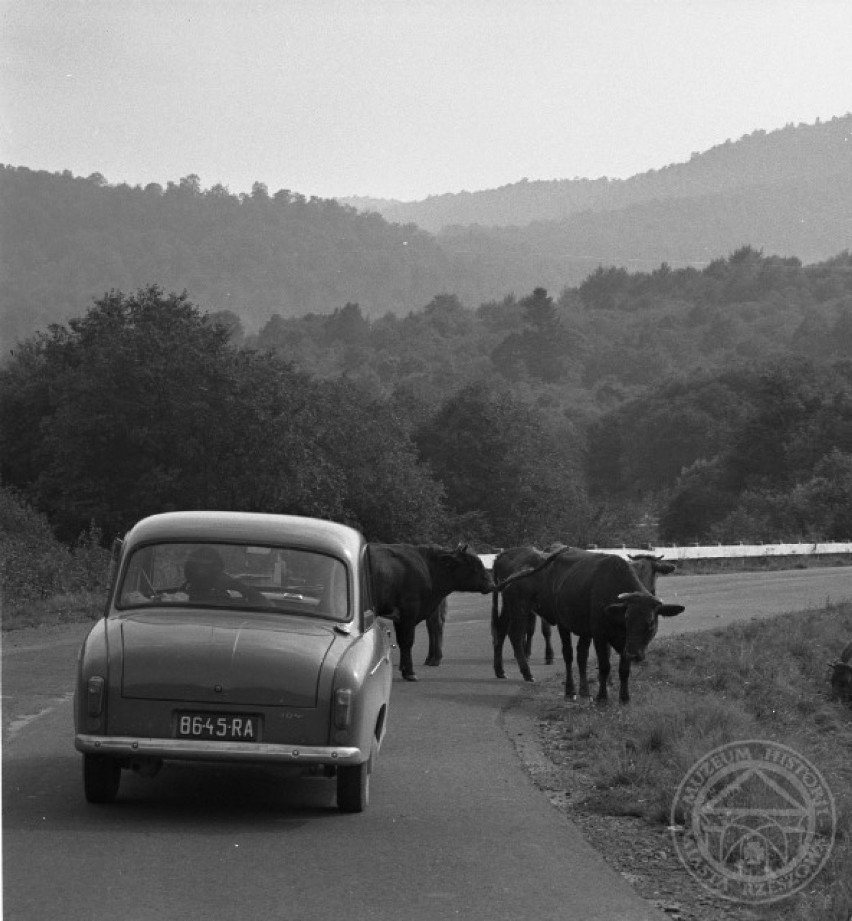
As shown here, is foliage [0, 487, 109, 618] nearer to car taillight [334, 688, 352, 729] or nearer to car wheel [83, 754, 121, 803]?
car wheel [83, 754, 121, 803]

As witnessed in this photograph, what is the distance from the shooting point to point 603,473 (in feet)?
497

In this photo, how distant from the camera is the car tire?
32.7 feet

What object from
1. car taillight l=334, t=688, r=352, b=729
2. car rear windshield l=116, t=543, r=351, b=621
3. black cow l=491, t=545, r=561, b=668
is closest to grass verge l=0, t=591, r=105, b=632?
black cow l=491, t=545, r=561, b=668

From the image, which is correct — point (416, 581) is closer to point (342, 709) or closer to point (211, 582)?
point (211, 582)

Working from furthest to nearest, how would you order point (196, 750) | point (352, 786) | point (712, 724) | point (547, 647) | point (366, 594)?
point (547, 647) → point (712, 724) → point (366, 594) → point (352, 786) → point (196, 750)

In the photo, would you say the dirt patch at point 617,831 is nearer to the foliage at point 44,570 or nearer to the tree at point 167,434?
the foliage at point 44,570

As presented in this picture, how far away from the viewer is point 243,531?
10.9m

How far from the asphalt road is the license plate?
46 centimetres

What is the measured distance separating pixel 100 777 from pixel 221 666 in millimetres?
939

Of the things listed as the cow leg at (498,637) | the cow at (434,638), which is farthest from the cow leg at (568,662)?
the cow at (434,638)

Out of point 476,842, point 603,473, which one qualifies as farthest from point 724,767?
point 603,473

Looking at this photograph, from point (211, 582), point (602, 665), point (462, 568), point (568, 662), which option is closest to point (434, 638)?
point (462, 568)

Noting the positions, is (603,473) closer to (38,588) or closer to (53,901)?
(38,588)

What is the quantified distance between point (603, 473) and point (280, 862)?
144 m
